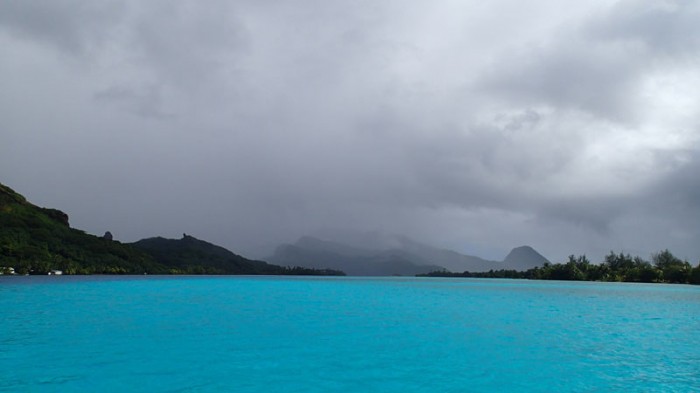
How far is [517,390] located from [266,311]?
32.7 metres

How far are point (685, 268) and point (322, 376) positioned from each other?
679ft

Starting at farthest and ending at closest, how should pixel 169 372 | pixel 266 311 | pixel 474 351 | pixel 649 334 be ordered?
pixel 266 311 → pixel 649 334 → pixel 474 351 → pixel 169 372

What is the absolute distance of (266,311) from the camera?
155ft

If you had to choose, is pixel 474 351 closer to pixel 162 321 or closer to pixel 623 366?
pixel 623 366

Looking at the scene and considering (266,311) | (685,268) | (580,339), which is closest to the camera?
(580,339)

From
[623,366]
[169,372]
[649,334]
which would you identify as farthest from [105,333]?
[649,334]

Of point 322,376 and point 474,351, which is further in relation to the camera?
point 474,351

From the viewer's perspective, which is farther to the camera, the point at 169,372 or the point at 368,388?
the point at 169,372

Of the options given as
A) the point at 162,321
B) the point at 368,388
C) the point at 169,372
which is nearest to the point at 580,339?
the point at 368,388

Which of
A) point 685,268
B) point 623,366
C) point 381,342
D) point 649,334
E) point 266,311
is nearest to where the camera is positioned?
point 623,366

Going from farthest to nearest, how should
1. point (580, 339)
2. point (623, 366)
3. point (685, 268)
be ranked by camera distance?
point (685, 268), point (580, 339), point (623, 366)

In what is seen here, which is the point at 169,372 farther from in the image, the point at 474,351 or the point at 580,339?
the point at 580,339

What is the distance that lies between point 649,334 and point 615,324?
6.00 metres

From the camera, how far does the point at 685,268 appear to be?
176375 mm
